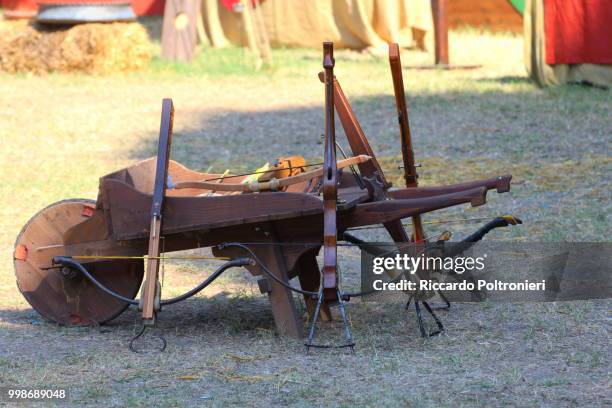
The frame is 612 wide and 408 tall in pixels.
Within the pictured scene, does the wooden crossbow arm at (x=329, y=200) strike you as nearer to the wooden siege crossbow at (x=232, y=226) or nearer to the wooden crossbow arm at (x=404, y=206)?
the wooden siege crossbow at (x=232, y=226)

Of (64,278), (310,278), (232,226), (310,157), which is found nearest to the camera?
(232,226)

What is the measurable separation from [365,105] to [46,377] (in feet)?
25.3

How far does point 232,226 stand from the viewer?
461 centimetres

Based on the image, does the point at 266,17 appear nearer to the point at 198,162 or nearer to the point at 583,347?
the point at 198,162

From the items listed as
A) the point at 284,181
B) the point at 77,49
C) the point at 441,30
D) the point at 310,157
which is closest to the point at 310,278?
the point at 284,181

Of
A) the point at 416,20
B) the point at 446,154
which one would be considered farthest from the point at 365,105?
the point at 416,20

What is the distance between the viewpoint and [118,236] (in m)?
4.68

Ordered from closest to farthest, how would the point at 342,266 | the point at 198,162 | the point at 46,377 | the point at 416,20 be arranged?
the point at 46,377 → the point at 342,266 → the point at 198,162 → the point at 416,20

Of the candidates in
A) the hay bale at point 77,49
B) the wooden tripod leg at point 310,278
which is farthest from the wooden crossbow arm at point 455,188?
the hay bale at point 77,49

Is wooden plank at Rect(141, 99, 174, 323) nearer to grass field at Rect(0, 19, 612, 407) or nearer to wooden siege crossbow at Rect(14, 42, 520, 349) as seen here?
wooden siege crossbow at Rect(14, 42, 520, 349)

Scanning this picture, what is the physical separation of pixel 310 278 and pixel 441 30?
909 centimetres

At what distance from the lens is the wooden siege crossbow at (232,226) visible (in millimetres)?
4453

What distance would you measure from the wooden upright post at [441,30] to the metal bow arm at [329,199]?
31.1 feet

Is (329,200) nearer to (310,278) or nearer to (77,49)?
(310,278)
